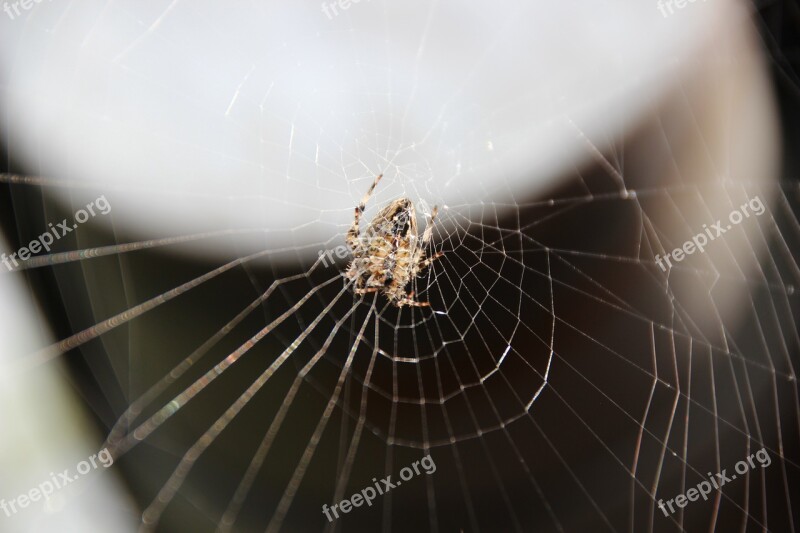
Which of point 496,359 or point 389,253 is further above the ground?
point 389,253

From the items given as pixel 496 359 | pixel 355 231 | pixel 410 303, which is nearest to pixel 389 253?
pixel 355 231

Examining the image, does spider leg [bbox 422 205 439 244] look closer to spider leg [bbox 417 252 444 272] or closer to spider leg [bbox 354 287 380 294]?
spider leg [bbox 417 252 444 272]

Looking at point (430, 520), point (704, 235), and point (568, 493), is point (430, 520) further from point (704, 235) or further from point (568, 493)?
point (704, 235)

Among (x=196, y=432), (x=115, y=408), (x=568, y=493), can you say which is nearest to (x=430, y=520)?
(x=568, y=493)

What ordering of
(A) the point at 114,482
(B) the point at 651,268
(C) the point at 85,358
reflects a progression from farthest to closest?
1. (B) the point at 651,268
2. (A) the point at 114,482
3. (C) the point at 85,358

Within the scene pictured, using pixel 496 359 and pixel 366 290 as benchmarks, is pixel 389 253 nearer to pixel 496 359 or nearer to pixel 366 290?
pixel 366 290

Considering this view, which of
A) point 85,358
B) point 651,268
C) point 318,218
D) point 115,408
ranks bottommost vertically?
point 651,268
